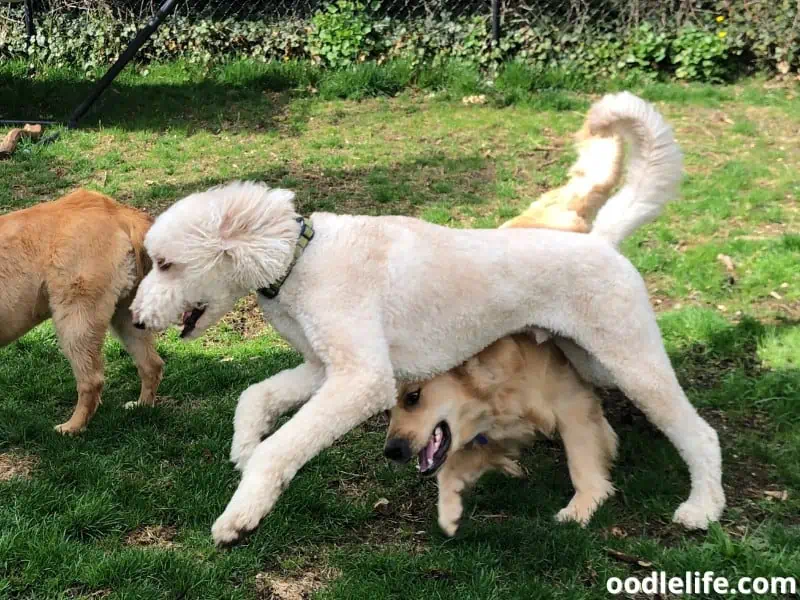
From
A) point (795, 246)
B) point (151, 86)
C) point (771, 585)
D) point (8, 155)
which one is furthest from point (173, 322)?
point (151, 86)

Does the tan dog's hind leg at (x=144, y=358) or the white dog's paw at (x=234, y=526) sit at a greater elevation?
the white dog's paw at (x=234, y=526)

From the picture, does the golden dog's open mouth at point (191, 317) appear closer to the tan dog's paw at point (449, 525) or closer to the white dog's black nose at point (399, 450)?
the white dog's black nose at point (399, 450)

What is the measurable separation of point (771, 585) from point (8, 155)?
8358 mm

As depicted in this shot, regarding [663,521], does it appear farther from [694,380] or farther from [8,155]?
[8,155]

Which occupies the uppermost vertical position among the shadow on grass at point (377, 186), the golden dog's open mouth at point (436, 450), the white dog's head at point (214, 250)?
the white dog's head at point (214, 250)

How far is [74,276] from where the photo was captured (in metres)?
4.17

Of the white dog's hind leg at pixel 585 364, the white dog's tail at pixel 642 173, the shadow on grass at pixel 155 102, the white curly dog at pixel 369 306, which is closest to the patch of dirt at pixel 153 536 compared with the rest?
the white curly dog at pixel 369 306

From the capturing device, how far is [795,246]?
5.89 metres

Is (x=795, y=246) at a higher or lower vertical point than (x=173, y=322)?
lower

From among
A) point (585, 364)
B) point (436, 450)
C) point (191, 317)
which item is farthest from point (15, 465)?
point (585, 364)

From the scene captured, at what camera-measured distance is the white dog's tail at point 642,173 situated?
13.0 ft

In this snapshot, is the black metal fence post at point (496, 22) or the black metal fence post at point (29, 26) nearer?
the black metal fence post at point (496, 22)

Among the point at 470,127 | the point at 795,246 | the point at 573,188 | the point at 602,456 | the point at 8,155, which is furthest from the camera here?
the point at 470,127

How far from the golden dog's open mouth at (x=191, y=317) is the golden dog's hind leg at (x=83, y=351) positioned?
3.99 feet
